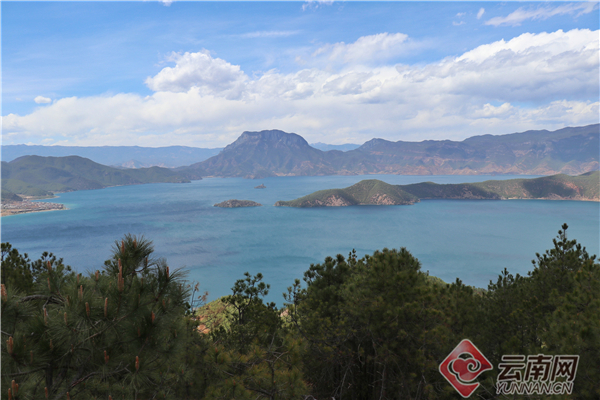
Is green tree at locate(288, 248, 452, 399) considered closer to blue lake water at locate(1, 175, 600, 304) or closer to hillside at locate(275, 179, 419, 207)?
blue lake water at locate(1, 175, 600, 304)

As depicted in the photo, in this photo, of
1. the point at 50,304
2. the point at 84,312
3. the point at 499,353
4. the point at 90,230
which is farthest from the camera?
the point at 90,230

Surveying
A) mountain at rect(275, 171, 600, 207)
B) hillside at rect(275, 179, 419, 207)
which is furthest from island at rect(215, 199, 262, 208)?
mountain at rect(275, 171, 600, 207)

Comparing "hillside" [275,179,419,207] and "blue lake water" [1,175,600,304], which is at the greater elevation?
"hillside" [275,179,419,207]

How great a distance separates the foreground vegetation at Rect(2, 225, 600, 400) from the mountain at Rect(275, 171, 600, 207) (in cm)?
14951

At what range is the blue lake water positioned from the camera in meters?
72.5

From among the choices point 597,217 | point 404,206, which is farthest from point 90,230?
point 597,217

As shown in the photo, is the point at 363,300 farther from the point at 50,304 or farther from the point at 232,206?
the point at 232,206

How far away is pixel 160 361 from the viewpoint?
4.08 meters

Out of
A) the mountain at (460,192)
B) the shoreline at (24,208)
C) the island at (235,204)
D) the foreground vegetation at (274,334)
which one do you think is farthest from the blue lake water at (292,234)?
the foreground vegetation at (274,334)

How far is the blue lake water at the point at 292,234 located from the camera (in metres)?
72.5

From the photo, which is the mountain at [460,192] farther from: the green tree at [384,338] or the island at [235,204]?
the green tree at [384,338]

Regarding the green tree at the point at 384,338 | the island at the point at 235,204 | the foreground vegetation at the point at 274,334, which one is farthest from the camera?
the island at the point at 235,204

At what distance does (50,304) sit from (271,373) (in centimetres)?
410

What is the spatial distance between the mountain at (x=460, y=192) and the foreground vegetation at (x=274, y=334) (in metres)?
150
